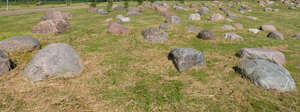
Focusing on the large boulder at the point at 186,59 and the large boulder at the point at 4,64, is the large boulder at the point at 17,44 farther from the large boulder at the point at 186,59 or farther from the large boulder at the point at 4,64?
the large boulder at the point at 186,59

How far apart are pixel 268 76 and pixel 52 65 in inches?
269

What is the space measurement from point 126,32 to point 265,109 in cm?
889

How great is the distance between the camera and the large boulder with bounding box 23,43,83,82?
5.07 meters

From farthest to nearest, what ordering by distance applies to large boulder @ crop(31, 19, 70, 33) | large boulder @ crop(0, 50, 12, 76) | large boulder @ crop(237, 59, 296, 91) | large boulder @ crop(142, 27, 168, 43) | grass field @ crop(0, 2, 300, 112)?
large boulder @ crop(31, 19, 70, 33) < large boulder @ crop(142, 27, 168, 43) < large boulder @ crop(0, 50, 12, 76) < large boulder @ crop(237, 59, 296, 91) < grass field @ crop(0, 2, 300, 112)

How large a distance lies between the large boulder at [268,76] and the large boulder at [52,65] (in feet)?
19.5

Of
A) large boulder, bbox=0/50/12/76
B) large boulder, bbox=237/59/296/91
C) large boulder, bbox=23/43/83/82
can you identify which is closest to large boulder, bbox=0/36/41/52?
large boulder, bbox=0/50/12/76

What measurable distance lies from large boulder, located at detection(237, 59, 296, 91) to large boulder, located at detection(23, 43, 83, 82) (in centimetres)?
594

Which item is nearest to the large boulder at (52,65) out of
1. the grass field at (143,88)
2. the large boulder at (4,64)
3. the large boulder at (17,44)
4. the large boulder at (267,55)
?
the grass field at (143,88)

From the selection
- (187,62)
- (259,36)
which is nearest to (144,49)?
(187,62)

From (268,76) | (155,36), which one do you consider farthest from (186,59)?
(155,36)

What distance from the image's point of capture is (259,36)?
434 inches

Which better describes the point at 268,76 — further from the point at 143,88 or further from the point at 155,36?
the point at 155,36

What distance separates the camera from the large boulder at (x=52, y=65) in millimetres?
5074

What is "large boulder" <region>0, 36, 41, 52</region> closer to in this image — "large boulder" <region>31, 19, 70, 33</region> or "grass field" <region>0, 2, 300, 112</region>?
"grass field" <region>0, 2, 300, 112</region>
